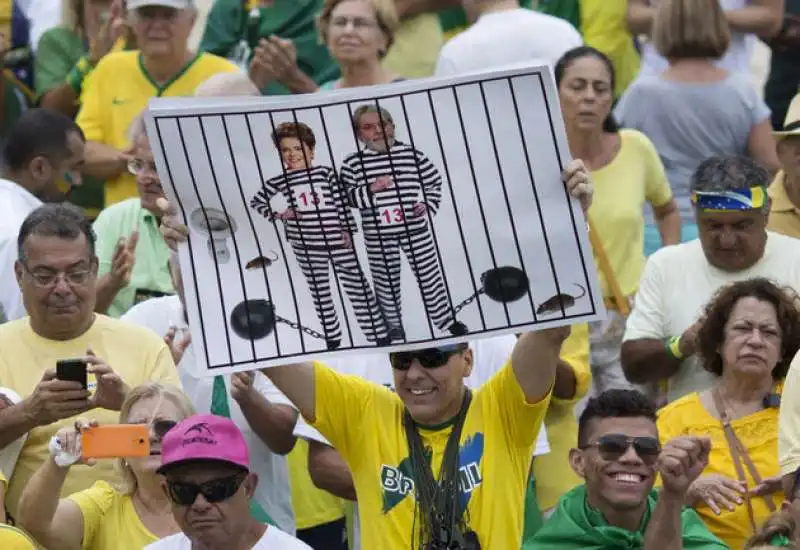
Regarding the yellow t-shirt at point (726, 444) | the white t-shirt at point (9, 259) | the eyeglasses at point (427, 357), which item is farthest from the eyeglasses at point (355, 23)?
the eyeglasses at point (427, 357)

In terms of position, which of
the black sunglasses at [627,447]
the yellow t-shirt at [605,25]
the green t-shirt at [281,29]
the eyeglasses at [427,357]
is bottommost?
the black sunglasses at [627,447]

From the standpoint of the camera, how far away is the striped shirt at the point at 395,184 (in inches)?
247

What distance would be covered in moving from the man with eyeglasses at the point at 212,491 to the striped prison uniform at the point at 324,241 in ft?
1.77

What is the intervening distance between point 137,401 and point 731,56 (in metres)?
5.18

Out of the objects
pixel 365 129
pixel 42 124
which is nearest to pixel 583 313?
pixel 365 129

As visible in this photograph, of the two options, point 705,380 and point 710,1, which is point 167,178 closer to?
point 705,380

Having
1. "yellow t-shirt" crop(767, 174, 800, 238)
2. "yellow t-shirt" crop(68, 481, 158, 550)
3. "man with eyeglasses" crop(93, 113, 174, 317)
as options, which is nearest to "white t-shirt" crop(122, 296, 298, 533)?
"man with eyeglasses" crop(93, 113, 174, 317)

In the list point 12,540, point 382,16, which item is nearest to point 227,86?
point 382,16

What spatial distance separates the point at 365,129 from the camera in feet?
20.5

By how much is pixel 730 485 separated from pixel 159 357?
2134 millimetres

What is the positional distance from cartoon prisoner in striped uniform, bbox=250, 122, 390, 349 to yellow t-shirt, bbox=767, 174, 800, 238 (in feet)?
11.6

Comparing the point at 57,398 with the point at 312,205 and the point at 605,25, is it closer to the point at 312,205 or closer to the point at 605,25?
the point at 312,205

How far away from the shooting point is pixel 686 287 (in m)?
8.76

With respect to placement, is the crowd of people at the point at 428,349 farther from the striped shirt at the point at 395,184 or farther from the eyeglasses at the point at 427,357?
the striped shirt at the point at 395,184
